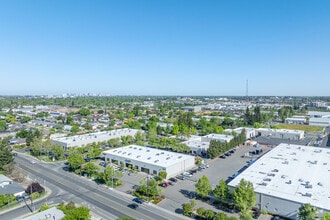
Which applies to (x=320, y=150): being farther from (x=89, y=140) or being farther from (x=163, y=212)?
(x=89, y=140)

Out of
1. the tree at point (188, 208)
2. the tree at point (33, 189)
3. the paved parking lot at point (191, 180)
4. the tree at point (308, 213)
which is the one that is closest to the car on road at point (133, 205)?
the paved parking lot at point (191, 180)

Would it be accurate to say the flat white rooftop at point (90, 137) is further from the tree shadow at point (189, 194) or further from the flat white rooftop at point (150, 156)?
the tree shadow at point (189, 194)

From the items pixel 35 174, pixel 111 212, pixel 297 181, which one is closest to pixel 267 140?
pixel 297 181

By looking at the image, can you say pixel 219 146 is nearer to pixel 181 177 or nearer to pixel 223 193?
pixel 181 177

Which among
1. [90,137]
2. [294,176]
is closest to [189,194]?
[294,176]

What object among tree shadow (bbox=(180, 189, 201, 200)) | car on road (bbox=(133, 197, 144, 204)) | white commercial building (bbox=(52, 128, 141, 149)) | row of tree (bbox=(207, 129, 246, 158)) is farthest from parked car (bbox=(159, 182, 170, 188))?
white commercial building (bbox=(52, 128, 141, 149))

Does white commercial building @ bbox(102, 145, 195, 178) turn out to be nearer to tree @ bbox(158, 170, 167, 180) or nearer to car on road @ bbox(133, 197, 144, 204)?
tree @ bbox(158, 170, 167, 180)
